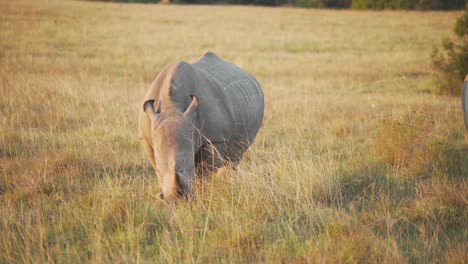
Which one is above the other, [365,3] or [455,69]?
[365,3]

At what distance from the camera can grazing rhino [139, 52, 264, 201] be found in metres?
4.05

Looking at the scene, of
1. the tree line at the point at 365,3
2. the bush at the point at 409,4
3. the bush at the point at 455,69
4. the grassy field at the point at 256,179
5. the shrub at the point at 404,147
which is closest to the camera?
the grassy field at the point at 256,179

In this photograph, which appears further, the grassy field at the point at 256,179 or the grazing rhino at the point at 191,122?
the grazing rhino at the point at 191,122

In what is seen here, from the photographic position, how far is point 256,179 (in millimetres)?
4992

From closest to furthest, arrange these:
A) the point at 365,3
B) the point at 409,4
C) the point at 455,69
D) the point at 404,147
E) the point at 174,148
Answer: the point at 174,148 → the point at 404,147 → the point at 455,69 → the point at 409,4 → the point at 365,3

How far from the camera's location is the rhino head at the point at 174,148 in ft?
13.0

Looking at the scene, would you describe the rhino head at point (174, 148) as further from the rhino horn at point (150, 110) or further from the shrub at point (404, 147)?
the shrub at point (404, 147)

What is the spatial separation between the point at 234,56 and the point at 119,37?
7.21 meters

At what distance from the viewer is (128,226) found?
151 inches

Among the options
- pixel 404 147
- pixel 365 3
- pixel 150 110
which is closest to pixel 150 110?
pixel 150 110

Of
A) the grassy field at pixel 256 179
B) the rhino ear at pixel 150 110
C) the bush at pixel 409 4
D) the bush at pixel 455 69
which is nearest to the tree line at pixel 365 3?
the bush at pixel 409 4

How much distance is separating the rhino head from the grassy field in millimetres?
229

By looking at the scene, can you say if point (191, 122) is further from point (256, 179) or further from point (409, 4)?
point (409, 4)

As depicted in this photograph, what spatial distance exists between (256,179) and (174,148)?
126 cm
